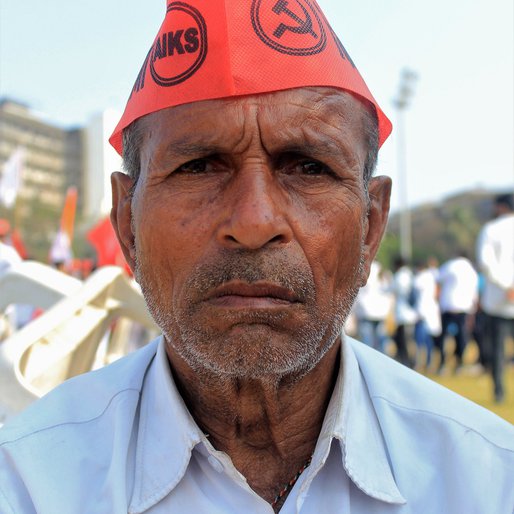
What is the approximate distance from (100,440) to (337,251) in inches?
28.5

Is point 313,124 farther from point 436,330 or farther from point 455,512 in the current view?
point 436,330

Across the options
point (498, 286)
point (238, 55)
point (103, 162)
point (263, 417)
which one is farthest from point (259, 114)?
point (498, 286)

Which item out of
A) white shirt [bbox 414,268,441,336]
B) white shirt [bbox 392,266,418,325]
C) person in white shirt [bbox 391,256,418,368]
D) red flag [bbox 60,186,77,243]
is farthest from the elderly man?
red flag [bbox 60,186,77,243]

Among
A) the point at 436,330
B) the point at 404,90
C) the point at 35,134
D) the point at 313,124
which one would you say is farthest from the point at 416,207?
the point at 313,124

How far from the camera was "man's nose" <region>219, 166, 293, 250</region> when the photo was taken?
1581 mm

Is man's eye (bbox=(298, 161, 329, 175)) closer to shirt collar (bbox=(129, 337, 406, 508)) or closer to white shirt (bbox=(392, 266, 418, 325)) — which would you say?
shirt collar (bbox=(129, 337, 406, 508))

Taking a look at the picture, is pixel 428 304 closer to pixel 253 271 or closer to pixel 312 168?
pixel 312 168

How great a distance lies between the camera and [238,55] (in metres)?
1.78

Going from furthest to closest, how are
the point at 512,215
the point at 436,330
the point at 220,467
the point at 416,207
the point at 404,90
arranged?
1. the point at 416,207
2. the point at 404,90
3. the point at 436,330
4. the point at 512,215
5. the point at 220,467

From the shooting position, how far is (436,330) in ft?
38.5

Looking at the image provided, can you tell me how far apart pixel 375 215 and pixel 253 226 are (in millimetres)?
594

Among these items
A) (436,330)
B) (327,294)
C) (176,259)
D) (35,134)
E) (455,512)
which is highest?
(176,259)

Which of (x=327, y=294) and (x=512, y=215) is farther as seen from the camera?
(x=512, y=215)

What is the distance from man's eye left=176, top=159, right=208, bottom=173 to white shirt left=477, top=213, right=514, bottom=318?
224 inches
